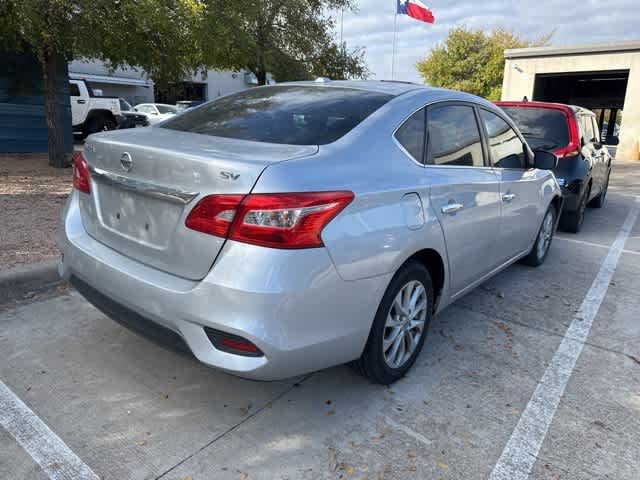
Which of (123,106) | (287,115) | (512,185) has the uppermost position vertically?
(287,115)

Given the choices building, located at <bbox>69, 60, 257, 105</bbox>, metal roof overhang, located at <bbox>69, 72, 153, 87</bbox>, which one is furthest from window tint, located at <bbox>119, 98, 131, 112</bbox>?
metal roof overhang, located at <bbox>69, 72, 153, 87</bbox>

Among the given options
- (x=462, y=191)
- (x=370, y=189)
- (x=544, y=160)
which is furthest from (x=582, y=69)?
(x=370, y=189)

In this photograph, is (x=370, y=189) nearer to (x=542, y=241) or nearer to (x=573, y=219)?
(x=542, y=241)

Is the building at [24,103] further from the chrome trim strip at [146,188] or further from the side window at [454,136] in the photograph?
the side window at [454,136]

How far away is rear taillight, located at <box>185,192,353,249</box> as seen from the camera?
2004mm

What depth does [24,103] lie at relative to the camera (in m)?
10.5

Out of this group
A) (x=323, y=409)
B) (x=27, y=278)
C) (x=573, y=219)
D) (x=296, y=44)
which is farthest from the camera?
(x=296, y=44)

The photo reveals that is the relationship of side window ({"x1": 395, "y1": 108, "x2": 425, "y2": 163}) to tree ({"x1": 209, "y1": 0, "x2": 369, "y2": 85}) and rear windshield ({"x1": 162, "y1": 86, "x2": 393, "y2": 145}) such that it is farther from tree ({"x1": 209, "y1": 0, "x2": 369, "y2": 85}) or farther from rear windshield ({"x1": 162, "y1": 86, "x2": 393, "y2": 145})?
tree ({"x1": 209, "y1": 0, "x2": 369, "y2": 85})

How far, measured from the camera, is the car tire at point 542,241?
4910mm

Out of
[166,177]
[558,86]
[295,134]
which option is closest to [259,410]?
[166,177]

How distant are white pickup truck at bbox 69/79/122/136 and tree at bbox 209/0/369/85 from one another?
210 inches

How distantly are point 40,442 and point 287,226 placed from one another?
4.93ft

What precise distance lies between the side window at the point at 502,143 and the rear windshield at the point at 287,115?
114cm

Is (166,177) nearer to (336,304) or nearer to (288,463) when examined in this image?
(336,304)
